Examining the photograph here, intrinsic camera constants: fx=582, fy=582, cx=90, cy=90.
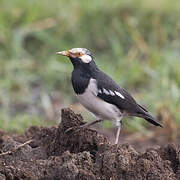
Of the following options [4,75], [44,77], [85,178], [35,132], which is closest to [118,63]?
[44,77]

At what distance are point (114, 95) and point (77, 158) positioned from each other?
1254mm

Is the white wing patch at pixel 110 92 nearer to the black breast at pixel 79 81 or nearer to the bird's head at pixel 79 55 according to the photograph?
the black breast at pixel 79 81

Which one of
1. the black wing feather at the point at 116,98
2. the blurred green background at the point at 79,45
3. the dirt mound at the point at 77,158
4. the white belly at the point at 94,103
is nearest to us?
the dirt mound at the point at 77,158

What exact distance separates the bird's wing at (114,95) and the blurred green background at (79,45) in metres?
1.93

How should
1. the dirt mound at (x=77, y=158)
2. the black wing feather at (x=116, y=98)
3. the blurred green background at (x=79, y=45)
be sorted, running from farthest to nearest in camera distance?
the blurred green background at (x=79, y=45) < the black wing feather at (x=116, y=98) < the dirt mound at (x=77, y=158)

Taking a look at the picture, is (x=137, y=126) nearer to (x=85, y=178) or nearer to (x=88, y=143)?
(x=88, y=143)

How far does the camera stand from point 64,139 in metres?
5.10

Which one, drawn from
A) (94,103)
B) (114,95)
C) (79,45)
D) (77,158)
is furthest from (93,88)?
(79,45)

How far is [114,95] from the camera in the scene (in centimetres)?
552

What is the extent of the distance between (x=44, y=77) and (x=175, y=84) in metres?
2.16

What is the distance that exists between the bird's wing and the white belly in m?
0.05

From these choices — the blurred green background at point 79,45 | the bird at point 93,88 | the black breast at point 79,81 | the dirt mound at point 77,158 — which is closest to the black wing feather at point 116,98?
the bird at point 93,88

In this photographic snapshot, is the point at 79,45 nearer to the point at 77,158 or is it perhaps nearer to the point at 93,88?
the point at 93,88

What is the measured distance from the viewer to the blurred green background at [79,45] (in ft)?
27.6
